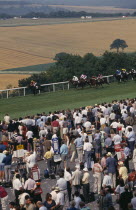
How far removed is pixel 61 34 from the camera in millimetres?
163250

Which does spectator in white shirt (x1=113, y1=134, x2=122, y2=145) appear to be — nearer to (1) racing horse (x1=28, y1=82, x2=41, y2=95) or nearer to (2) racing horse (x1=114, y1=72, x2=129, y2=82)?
(1) racing horse (x1=28, y1=82, x2=41, y2=95)

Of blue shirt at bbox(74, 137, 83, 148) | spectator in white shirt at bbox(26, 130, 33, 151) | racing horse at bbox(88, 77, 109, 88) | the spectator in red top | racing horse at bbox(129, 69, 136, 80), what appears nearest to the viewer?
blue shirt at bbox(74, 137, 83, 148)

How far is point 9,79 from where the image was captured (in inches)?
3575

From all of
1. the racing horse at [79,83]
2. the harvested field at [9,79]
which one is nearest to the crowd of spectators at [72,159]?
the racing horse at [79,83]

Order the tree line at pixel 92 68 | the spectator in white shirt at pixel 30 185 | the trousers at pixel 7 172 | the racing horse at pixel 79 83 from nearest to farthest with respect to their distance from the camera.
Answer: the spectator in white shirt at pixel 30 185, the trousers at pixel 7 172, the racing horse at pixel 79 83, the tree line at pixel 92 68

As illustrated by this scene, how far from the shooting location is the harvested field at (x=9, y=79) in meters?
86.4

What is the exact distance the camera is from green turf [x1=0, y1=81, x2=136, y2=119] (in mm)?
40219

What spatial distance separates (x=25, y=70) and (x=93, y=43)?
45604mm

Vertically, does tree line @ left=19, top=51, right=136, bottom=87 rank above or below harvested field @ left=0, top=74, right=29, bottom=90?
above

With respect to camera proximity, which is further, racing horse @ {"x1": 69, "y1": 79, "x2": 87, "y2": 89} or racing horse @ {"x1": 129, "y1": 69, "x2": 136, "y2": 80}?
racing horse @ {"x1": 129, "y1": 69, "x2": 136, "y2": 80}

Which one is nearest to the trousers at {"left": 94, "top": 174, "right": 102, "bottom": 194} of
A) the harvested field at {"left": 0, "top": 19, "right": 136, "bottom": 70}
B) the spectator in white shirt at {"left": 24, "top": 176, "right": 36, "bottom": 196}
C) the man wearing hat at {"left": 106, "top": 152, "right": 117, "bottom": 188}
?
the man wearing hat at {"left": 106, "top": 152, "right": 117, "bottom": 188}

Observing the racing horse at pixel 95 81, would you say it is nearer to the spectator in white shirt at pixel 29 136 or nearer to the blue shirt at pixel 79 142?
the spectator in white shirt at pixel 29 136

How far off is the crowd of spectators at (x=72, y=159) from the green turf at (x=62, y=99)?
7.34 metres

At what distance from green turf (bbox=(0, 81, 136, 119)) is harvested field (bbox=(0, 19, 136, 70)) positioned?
210 feet
